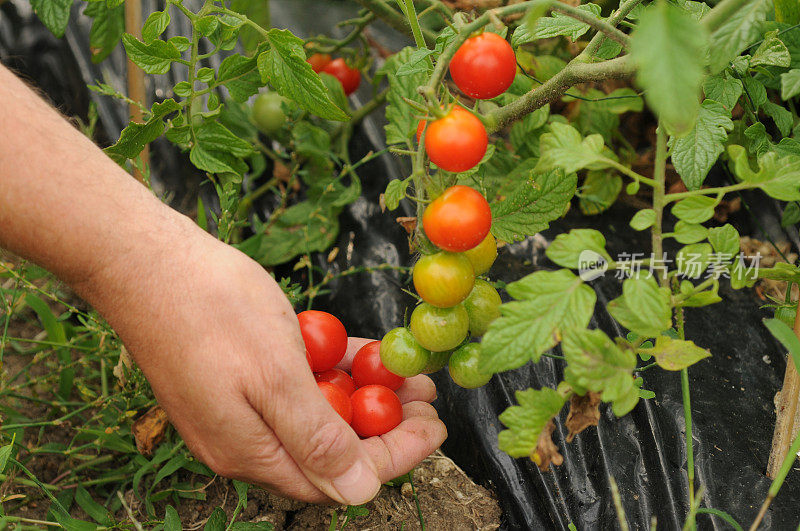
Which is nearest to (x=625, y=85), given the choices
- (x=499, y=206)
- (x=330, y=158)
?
(x=330, y=158)

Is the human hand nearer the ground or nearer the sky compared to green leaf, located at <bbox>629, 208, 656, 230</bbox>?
nearer the ground

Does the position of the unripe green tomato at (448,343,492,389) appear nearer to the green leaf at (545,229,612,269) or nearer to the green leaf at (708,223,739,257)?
the green leaf at (545,229,612,269)

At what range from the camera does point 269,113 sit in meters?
1.85

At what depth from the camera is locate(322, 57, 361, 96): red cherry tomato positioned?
6.23 ft

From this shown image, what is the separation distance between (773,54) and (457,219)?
645 millimetres

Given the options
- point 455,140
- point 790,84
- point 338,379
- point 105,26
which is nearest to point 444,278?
point 455,140

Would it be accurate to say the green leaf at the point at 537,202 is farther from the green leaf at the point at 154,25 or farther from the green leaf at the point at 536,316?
the green leaf at the point at 154,25

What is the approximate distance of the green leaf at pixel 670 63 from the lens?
57 cm

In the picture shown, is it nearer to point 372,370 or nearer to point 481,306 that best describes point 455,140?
point 481,306

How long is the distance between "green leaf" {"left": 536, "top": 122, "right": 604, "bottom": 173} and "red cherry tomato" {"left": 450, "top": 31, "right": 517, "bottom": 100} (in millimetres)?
114

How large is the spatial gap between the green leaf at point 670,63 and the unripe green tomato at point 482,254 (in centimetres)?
41

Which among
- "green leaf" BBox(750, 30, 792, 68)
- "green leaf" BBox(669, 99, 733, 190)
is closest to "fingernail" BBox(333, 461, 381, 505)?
"green leaf" BBox(669, 99, 733, 190)

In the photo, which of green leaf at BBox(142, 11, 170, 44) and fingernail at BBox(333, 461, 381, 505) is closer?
fingernail at BBox(333, 461, 381, 505)

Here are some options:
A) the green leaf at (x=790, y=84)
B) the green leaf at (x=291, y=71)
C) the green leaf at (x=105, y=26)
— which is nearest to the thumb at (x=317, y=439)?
the green leaf at (x=291, y=71)
